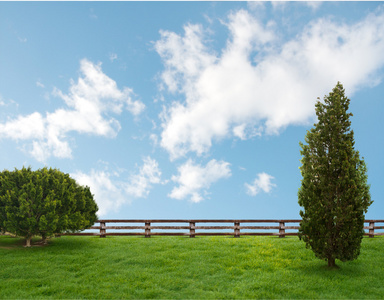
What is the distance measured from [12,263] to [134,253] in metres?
5.56

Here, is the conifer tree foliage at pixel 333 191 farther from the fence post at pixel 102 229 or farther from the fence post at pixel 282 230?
the fence post at pixel 102 229

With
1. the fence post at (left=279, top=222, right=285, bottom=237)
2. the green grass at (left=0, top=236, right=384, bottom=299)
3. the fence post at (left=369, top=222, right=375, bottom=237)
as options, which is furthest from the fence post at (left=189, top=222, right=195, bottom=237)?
the fence post at (left=369, top=222, right=375, bottom=237)

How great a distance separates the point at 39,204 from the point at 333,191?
14261 mm

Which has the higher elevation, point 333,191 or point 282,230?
point 333,191

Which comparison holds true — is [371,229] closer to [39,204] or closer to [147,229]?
[147,229]

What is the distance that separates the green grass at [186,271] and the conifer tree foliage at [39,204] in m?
1.28

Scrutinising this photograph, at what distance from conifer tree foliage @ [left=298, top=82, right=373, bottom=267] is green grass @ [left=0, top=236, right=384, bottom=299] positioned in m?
1.29

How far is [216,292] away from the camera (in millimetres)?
11172

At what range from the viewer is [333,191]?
1319 cm

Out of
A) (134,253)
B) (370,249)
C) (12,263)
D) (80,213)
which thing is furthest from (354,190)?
(12,263)

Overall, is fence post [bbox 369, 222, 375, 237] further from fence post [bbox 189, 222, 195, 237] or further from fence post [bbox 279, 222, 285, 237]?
fence post [bbox 189, 222, 195, 237]

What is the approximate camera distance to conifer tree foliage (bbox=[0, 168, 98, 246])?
16594 millimetres

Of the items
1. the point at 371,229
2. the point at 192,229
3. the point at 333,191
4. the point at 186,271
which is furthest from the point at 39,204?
the point at 371,229

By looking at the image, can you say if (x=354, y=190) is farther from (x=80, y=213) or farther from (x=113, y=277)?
(x=80, y=213)
